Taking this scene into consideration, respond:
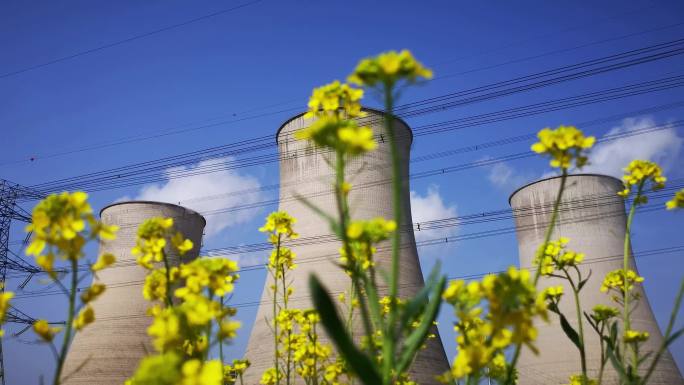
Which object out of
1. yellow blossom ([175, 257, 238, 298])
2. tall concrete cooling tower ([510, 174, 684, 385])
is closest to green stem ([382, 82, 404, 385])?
yellow blossom ([175, 257, 238, 298])

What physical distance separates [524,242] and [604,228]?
1.25 m

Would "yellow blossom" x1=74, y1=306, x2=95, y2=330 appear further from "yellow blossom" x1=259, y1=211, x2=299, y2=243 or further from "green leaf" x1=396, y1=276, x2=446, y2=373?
"yellow blossom" x1=259, y1=211, x2=299, y2=243

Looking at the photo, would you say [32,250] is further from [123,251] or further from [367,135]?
[123,251]

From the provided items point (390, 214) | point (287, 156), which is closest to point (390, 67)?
point (390, 214)

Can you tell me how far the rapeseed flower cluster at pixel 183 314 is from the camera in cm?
62

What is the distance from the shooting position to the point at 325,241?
24.9 feet

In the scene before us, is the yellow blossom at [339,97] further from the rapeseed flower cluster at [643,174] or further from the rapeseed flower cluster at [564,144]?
the rapeseed flower cluster at [643,174]

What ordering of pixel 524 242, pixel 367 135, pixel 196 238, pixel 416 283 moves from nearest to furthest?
pixel 367 135, pixel 416 283, pixel 524 242, pixel 196 238

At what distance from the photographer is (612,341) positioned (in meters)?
1.44

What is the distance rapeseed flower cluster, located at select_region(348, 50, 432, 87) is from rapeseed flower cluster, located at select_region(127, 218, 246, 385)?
0.48 m

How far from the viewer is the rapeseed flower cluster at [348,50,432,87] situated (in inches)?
34.0

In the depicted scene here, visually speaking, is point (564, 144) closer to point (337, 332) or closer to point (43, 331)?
point (337, 332)

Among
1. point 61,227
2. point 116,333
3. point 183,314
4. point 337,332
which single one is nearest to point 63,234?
point 61,227

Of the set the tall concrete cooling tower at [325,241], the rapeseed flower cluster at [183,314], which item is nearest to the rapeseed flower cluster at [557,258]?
the rapeseed flower cluster at [183,314]
